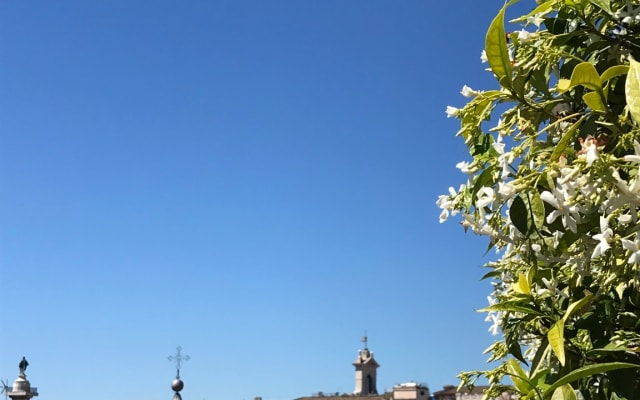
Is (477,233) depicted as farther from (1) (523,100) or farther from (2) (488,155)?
(1) (523,100)

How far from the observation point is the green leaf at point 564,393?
1.82 meters

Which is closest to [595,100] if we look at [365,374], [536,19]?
[536,19]

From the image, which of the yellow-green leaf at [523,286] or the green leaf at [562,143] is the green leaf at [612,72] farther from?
the yellow-green leaf at [523,286]

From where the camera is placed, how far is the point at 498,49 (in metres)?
1.99

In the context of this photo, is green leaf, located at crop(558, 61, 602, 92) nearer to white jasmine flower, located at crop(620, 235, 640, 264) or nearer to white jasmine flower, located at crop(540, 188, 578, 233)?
white jasmine flower, located at crop(540, 188, 578, 233)

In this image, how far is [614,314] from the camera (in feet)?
7.04

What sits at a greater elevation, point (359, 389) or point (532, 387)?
point (359, 389)

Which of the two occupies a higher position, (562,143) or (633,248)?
(562,143)

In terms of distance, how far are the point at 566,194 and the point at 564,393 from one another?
1.68 ft

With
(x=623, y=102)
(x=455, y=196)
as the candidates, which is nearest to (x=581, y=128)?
(x=623, y=102)

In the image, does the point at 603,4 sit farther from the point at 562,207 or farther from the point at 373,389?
the point at 373,389

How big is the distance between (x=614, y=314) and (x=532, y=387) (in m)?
0.38

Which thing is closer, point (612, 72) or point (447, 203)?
point (612, 72)

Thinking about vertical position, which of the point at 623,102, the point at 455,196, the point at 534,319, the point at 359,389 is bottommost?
the point at 534,319
